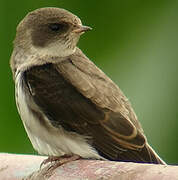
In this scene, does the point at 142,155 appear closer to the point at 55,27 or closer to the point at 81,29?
the point at 81,29

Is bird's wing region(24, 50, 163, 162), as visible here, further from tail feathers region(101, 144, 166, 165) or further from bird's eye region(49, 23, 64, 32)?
bird's eye region(49, 23, 64, 32)

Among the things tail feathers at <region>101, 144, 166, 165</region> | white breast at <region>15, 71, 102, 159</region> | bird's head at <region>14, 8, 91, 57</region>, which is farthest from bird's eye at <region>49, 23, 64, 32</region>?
tail feathers at <region>101, 144, 166, 165</region>

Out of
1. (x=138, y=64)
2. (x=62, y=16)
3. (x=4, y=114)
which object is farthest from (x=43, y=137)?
(x=62, y=16)

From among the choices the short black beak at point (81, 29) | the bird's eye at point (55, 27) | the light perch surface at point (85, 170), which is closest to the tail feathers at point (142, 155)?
the light perch surface at point (85, 170)

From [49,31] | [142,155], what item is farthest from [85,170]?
[49,31]

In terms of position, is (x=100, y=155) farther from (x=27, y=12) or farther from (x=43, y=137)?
(x=27, y=12)
